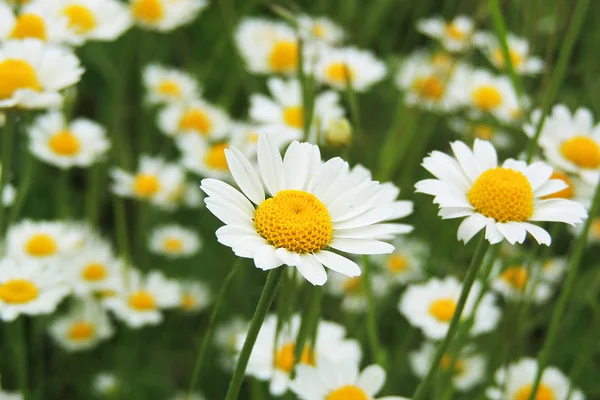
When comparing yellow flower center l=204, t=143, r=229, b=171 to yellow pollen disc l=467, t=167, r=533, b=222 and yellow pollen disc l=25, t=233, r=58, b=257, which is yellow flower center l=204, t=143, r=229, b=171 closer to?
yellow pollen disc l=25, t=233, r=58, b=257

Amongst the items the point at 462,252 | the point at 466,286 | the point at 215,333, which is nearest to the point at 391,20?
the point at 462,252

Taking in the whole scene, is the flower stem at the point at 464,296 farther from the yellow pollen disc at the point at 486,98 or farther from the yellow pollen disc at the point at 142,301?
the yellow pollen disc at the point at 486,98

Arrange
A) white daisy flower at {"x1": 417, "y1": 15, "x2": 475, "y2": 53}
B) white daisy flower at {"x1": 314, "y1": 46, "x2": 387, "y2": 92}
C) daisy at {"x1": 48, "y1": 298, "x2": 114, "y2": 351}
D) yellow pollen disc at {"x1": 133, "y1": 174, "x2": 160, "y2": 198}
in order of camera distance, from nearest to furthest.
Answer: daisy at {"x1": 48, "y1": 298, "x2": 114, "y2": 351}, yellow pollen disc at {"x1": 133, "y1": 174, "x2": 160, "y2": 198}, white daisy flower at {"x1": 314, "y1": 46, "x2": 387, "y2": 92}, white daisy flower at {"x1": 417, "y1": 15, "x2": 475, "y2": 53}

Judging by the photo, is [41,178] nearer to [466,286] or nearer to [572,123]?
[572,123]

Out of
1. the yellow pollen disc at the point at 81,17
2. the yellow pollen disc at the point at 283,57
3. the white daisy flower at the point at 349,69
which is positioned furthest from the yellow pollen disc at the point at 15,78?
the yellow pollen disc at the point at 283,57

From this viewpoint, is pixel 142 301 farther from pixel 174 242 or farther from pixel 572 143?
pixel 572 143

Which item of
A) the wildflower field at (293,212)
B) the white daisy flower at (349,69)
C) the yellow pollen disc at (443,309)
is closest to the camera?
the wildflower field at (293,212)

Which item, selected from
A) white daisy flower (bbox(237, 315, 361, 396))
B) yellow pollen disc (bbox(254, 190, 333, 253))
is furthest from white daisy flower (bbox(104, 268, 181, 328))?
yellow pollen disc (bbox(254, 190, 333, 253))
